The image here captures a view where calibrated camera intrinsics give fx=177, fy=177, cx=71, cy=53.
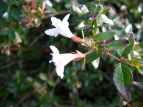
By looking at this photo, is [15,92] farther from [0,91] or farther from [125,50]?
[125,50]

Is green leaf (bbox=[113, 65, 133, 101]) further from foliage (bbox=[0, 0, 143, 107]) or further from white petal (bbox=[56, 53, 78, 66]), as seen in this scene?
white petal (bbox=[56, 53, 78, 66])

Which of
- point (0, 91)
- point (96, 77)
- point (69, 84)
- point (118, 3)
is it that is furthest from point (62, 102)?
point (118, 3)

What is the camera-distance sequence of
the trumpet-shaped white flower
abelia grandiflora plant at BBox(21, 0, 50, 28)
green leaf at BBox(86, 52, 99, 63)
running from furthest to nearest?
abelia grandiflora plant at BBox(21, 0, 50, 28) → green leaf at BBox(86, 52, 99, 63) → the trumpet-shaped white flower

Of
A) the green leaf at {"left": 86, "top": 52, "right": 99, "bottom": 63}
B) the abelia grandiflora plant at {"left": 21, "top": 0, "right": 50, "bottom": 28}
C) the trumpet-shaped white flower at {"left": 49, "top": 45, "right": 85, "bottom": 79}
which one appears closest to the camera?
the trumpet-shaped white flower at {"left": 49, "top": 45, "right": 85, "bottom": 79}

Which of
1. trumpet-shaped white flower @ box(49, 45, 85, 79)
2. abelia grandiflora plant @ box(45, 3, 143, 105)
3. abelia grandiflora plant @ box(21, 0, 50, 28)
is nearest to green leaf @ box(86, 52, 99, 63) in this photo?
abelia grandiflora plant @ box(45, 3, 143, 105)

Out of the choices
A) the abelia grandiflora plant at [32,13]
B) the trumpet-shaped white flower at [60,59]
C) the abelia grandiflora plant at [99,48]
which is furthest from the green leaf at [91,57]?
the abelia grandiflora plant at [32,13]

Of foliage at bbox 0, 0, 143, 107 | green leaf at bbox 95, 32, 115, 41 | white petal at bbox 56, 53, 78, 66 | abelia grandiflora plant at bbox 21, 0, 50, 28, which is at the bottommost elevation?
foliage at bbox 0, 0, 143, 107

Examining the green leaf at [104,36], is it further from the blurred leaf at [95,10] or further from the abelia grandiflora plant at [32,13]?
the abelia grandiflora plant at [32,13]

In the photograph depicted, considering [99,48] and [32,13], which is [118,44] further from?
[32,13]
